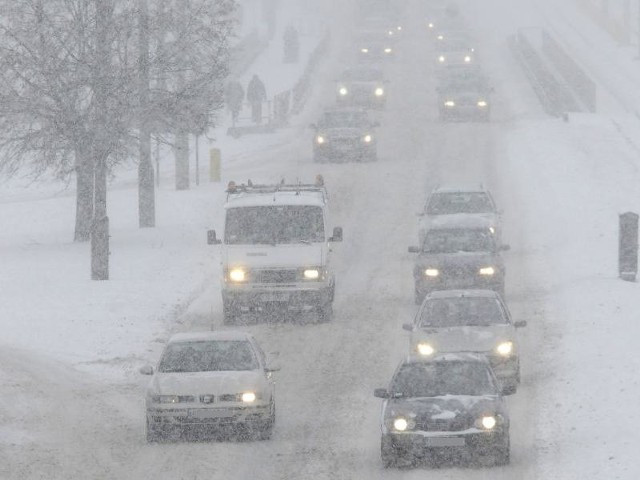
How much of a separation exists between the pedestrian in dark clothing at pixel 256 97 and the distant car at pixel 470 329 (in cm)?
3534

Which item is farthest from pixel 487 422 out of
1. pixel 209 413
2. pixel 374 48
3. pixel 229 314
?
pixel 374 48

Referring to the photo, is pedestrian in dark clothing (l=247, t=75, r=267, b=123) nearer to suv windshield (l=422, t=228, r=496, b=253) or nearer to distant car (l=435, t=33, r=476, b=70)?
distant car (l=435, t=33, r=476, b=70)

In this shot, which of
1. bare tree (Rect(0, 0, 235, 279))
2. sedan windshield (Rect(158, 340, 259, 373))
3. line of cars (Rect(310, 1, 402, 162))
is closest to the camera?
sedan windshield (Rect(158, 340, 259, 373))

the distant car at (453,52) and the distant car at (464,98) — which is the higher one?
the distant car at (453,52)

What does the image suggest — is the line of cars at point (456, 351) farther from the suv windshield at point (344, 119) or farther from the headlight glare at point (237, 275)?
the suv windshield at point (344, 119)

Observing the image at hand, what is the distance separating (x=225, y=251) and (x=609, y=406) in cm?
925

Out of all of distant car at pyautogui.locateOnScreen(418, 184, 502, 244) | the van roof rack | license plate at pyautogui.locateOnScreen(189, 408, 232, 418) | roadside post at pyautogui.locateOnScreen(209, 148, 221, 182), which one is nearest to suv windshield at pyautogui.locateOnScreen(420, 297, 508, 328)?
license plate at pyautogui.locateOnScreen(189, 408, 232, 418)

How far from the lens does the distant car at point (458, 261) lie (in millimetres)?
29391

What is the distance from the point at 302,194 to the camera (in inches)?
1142

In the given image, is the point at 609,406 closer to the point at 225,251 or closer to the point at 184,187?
the point at 225,251

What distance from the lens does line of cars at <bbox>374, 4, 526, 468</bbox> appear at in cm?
1795

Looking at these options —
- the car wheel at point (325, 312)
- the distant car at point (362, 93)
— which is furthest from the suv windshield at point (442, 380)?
the distant car at point (362, 93)

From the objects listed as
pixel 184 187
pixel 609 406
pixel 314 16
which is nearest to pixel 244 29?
pixel 314 16

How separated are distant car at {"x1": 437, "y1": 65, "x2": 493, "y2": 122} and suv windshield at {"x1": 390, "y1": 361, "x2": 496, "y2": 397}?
3813 cm
